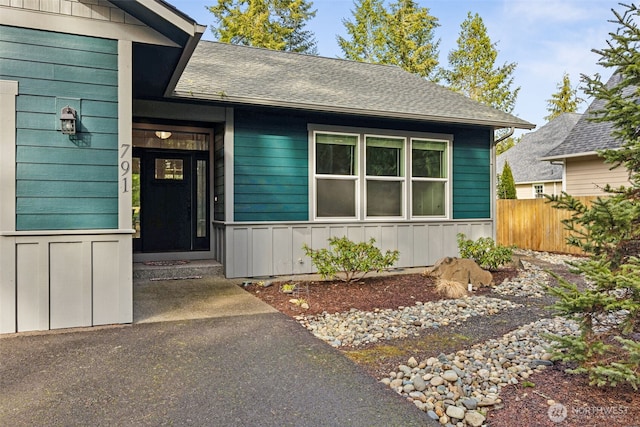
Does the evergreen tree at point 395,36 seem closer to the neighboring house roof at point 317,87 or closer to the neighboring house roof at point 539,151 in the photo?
the neighboring house roof at point 539,151

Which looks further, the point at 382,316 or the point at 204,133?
the point at 204,133

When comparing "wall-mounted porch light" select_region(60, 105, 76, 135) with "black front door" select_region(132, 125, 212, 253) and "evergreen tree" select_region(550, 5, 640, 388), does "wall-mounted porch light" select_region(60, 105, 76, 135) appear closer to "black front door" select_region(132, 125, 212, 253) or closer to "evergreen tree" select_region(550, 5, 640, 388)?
"black front door" select_region(132, 125, 212, 253)

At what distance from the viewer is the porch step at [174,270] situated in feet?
20.2

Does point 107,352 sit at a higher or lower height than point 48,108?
lower

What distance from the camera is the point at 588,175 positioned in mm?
11594

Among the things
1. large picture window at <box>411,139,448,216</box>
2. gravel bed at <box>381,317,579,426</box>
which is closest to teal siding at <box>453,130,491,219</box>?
large picture window at <box>411,139,448,216</box>

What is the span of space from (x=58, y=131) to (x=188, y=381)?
2.61 metres

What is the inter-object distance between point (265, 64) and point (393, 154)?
3.20 meters

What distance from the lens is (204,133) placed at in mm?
7207

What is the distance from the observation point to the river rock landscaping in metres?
2.39

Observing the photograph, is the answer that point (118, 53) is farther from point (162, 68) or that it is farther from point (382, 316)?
point (382, 316)

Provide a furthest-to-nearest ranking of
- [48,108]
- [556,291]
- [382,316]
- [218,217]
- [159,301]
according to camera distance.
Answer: [218,217] < [159,301] < [382,316] < [48,108] < [556,291]

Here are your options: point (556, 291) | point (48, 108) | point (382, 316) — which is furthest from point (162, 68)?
point (556, 291)

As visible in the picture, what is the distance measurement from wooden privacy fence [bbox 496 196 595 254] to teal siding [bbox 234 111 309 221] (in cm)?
692
